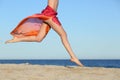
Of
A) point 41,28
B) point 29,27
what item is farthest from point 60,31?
point 29,27

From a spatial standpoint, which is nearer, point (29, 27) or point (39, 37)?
point (39, 37)

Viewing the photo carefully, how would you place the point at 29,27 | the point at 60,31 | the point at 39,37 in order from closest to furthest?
the point at 60,31
the point at 39,37
the point at 29,27

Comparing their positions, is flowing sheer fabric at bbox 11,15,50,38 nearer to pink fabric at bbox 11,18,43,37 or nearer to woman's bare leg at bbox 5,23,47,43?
pink fabric at bbox 11,18,43,37

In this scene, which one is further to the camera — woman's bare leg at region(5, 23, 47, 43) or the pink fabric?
the pink fabric

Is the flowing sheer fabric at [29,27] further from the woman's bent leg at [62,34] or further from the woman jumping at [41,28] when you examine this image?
the woman's bent leg at [62,34]

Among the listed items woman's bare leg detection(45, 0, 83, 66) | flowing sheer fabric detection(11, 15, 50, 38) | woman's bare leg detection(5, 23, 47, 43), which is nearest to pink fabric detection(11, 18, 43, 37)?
flowing sheer fabric detection(11, 15, 50, 38)

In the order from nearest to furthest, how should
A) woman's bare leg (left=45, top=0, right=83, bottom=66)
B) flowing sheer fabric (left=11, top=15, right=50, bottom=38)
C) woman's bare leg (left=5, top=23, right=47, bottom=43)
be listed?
woman's bare leg (left=45, top=0, right=83, bottom=66), woman's bare leg (left=5, top=23, right=47, bottom=43), flowing sheer fabric (left=11, top=15, right=50, bottom=38)

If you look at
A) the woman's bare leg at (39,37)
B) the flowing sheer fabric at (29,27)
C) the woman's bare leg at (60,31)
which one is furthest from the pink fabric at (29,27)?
the woman's bare leg at (60,31)

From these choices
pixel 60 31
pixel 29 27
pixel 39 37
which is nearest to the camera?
pixel 60 31

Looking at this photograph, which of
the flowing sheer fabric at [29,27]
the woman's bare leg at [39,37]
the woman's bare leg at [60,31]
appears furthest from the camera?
the flowing sheer fabric at [29,27]

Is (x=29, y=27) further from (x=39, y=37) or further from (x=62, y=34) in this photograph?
(x=62, y=34)

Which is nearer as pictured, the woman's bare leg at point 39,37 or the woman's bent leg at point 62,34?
the woman's bent leg at point 62,34

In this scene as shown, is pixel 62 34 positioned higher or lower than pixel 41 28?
lower

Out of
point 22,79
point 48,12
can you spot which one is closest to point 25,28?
point 48,12
